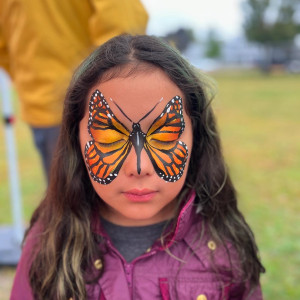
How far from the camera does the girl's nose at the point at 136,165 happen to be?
1.49m

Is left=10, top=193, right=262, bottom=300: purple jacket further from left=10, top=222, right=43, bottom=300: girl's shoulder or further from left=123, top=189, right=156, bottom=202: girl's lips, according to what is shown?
left=10, top=222, right=43, bottom=300: girl's shoulder

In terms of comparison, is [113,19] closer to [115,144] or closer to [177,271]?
[115,144]

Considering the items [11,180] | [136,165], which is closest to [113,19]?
[136,165]

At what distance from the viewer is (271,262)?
139 inches

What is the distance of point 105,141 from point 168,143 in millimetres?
220

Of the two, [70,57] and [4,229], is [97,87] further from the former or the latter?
[4,229]

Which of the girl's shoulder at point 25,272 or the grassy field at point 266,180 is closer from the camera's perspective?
the girl's shoulder at point 25,272

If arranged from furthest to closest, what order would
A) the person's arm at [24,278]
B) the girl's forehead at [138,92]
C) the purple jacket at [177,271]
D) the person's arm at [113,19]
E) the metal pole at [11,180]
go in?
the metal pole at [11,180], the person's arm at [113,19], the person's arm at [24,278], the purple jacket at [177,271], the girl's forehead at [138,92]

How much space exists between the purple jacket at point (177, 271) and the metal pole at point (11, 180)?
1.96 m

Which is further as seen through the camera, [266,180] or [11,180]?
[266,180]

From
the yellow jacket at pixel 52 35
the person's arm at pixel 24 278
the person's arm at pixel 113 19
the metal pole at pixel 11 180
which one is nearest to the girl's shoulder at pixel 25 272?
the person's arm at pixel 24 278

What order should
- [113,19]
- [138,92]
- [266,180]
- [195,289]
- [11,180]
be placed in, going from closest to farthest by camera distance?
[138,92]
[195,289]
[113,19]
[11,180]
[266,180]

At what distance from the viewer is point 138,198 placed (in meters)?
1.53

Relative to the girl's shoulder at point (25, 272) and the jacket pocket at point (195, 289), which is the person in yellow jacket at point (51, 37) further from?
the jacket pocket at point (195, 289)
